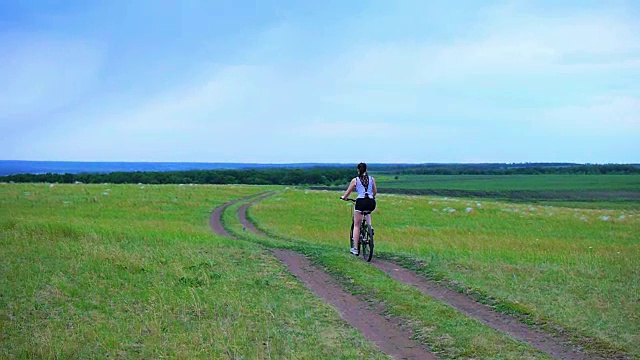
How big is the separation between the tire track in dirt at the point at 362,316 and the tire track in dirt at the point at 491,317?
5.58ft

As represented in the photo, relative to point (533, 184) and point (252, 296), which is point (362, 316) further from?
point (533, 184)

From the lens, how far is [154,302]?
12.5 m

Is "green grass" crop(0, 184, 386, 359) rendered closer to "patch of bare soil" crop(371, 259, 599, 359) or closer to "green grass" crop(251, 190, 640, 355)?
"patch of bare soil" crop(371, 259, 599, 359)

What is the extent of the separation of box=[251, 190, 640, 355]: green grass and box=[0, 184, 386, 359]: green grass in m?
3.87

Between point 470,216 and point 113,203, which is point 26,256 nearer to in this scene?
point 113,203

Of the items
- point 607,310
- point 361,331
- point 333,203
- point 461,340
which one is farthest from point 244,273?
point 333,203

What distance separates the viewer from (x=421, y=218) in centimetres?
4259

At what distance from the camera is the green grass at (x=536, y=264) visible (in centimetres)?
1115

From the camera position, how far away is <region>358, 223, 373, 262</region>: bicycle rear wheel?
1711 cm

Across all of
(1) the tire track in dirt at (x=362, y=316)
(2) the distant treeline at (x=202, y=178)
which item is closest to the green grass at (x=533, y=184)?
(2) the distant treeline at (x=202, y=178)

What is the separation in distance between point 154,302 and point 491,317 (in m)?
6.80

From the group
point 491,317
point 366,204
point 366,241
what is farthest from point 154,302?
point 366,204

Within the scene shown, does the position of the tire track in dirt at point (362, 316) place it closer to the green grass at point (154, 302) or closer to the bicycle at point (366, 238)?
the green grass at point (154, 302)

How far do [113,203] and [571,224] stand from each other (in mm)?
33027
